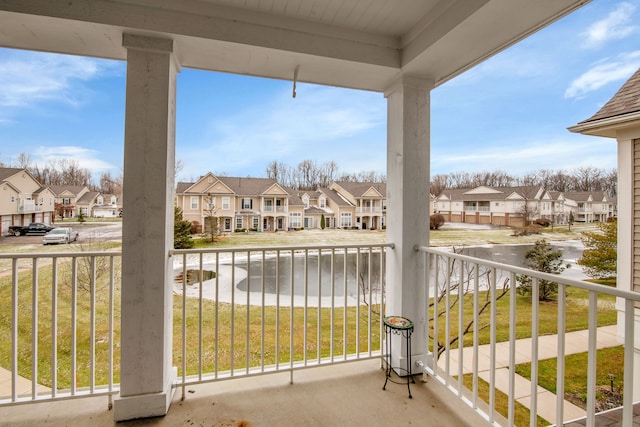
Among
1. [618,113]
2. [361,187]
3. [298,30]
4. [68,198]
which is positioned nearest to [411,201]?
[361,187]

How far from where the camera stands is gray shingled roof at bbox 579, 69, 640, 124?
132 centimetres

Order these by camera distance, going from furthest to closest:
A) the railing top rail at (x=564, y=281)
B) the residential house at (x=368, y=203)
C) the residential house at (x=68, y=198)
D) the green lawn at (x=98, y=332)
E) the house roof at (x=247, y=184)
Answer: the residential house at (x=368, y=203) < the house roof at (x=247, y=184) < the green lawn at (x=98, y=332) < the residential house at (x=68, y=198) < the railing top rail at (x=564, y=281)

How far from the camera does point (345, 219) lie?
2445 millimetres

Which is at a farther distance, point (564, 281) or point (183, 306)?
point (183, 306)

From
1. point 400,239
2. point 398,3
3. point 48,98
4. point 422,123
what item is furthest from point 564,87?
point 48,98

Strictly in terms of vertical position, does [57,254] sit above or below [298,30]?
below

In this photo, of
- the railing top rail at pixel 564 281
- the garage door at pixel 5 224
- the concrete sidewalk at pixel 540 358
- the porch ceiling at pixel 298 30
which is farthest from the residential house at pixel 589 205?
the garage door at pixel 5 224

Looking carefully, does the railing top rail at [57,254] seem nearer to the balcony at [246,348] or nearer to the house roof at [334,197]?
the balcony at [246,348]

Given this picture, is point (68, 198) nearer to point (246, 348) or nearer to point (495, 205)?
point (246, 348)

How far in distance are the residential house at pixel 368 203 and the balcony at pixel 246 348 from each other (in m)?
0.22

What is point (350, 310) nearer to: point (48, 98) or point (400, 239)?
point (400, 239)

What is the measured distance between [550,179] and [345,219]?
1337mm

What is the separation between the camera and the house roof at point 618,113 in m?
1.32

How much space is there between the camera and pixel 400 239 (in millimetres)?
2348
